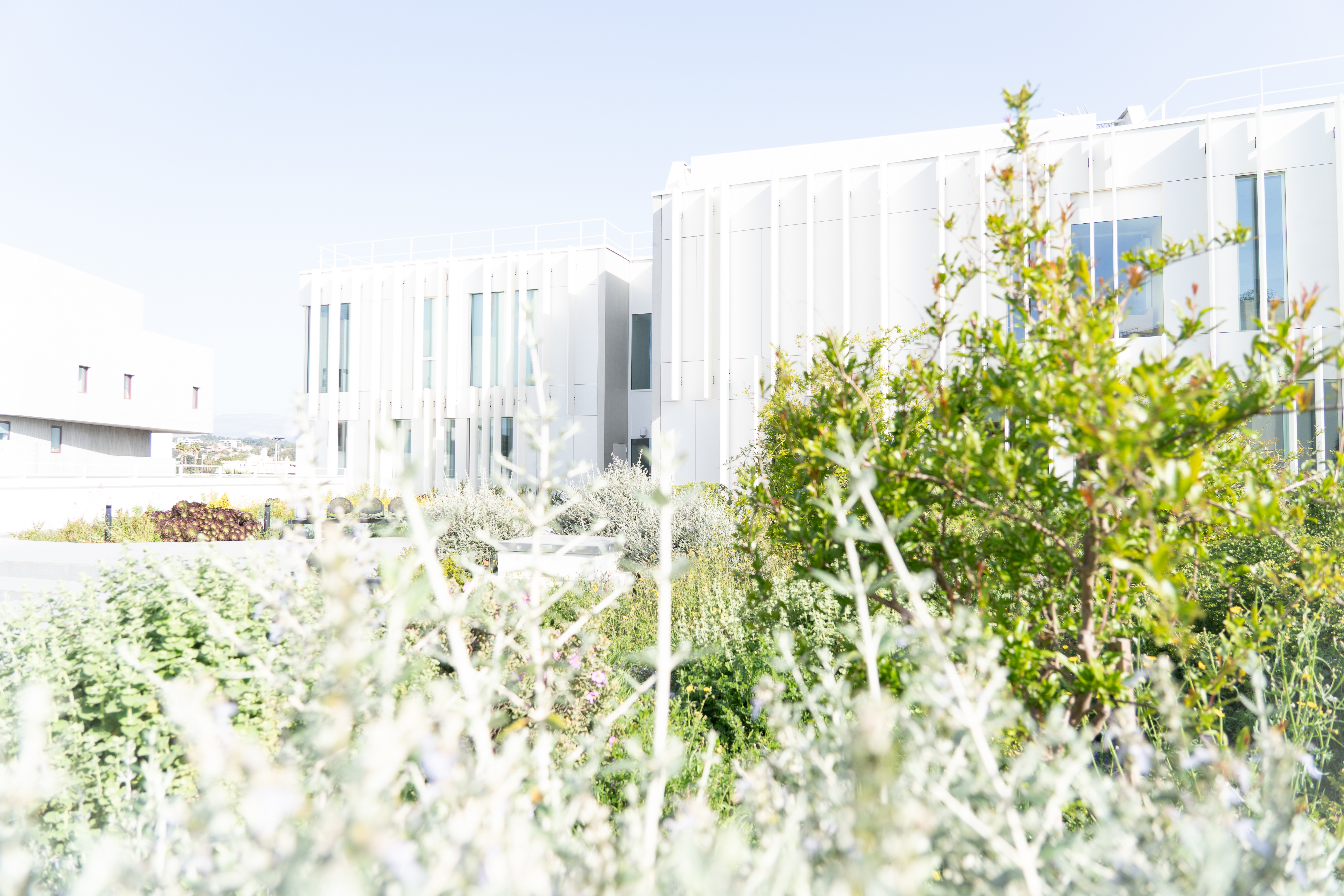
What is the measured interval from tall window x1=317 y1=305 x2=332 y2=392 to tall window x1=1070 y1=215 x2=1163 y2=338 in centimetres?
2004

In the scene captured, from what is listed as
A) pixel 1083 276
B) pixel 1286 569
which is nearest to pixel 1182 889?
pixel 1083 276

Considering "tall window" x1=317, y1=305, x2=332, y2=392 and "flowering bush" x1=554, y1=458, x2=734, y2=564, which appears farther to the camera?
"tall window" x1=317, y1=305, x2=332, y2=392

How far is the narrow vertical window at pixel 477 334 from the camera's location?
815 inches

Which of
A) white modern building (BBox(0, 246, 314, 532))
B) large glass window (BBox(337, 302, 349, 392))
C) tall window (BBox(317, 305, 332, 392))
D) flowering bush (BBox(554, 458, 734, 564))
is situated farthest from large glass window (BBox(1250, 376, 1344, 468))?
tall window (BBox(317, 305, 332, 392))

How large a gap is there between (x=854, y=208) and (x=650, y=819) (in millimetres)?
15921

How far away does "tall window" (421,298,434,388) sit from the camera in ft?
69.1

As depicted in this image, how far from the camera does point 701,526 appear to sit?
9250 millimetres

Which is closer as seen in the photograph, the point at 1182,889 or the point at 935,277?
the point at 1182,889

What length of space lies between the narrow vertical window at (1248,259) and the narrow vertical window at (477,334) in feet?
57.6

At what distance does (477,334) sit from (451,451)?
11.5 feet

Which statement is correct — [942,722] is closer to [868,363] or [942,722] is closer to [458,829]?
[458,829]

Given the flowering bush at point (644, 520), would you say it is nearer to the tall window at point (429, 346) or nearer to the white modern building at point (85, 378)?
the tall window at point (429, 346)

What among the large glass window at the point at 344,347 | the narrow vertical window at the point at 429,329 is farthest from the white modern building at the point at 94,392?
the narrow vertical window at the point at 429,329

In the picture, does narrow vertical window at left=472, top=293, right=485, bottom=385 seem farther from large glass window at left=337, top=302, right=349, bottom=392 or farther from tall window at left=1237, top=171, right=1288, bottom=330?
tall window at left=1237, top=171, right=1288, bottom=330
